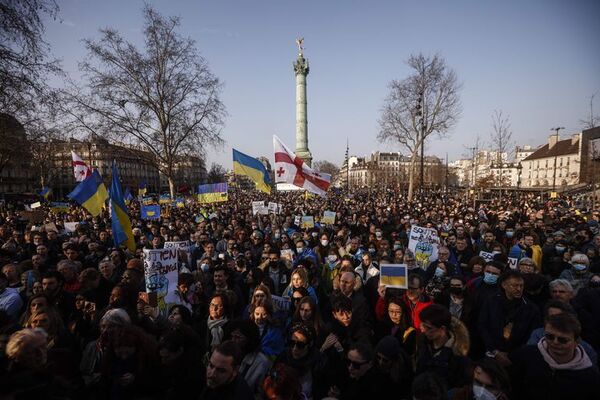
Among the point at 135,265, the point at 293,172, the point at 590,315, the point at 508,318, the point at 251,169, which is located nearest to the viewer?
the point at 508,318

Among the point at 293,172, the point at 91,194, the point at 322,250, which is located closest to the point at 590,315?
the point at 322,250

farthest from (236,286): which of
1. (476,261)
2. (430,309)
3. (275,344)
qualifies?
(476,261)

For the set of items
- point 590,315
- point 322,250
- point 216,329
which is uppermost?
point 590,315

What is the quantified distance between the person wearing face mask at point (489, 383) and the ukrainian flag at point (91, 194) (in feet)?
35.6

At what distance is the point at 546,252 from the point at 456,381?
6046 millimetres

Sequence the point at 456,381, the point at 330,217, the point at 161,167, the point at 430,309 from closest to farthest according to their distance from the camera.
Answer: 1. the point at 456,381
2. the point at 430,309
3. the point at 330,217
4. the point at 161,167

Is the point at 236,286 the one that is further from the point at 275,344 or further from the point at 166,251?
the point at 275,344

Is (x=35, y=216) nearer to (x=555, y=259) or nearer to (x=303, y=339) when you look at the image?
(x=303, y=339)

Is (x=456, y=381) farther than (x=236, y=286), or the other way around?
(x=236, y=286)

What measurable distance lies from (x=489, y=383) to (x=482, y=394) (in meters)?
0.08

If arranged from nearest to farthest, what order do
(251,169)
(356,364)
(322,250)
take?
(356,364)
(322,250)
(251,169)

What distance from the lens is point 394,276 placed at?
4.04 meters

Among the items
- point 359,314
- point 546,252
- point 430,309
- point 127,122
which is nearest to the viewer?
point 430,309

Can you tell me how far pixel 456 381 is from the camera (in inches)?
100
